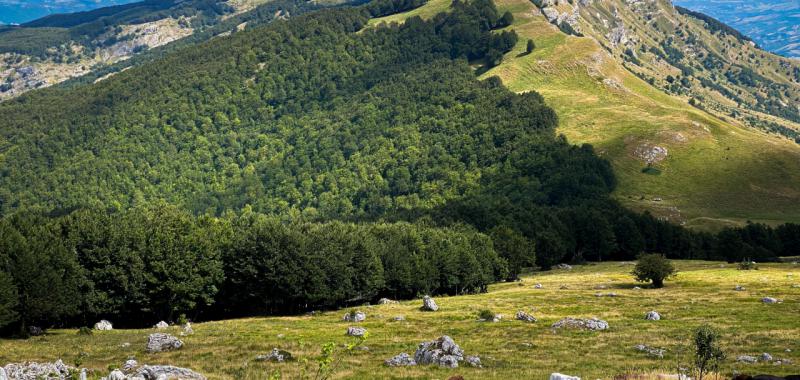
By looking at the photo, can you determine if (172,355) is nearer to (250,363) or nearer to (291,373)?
(250,363)

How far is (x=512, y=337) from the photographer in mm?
70562

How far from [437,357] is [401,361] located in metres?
3.03

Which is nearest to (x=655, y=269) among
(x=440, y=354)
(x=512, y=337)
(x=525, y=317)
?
(x=525, y=317)

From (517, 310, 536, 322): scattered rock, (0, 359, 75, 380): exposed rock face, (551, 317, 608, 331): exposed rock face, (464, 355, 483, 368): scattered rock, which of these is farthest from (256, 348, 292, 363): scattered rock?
(517, 310, 536, 322): scattered rock

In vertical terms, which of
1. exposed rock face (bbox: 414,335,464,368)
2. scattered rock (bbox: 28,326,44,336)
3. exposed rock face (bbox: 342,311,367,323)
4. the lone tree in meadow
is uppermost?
exposed rock face (bbox: 414,335,464,368)

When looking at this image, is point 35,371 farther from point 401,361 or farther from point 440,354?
point 440,354

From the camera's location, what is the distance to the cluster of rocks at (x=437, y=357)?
176ft

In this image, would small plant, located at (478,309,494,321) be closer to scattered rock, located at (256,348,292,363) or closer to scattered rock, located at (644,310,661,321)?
scattered rock, located at (644,310,661,321)

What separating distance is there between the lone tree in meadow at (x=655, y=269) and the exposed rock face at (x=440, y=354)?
3000 inches

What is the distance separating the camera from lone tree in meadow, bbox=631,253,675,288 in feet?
395

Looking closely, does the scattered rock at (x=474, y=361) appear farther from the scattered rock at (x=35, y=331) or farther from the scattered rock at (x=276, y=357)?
the scattered rock at (x=35, y=331)

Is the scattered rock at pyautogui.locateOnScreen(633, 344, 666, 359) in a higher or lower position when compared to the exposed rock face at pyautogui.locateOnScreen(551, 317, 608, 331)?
higher

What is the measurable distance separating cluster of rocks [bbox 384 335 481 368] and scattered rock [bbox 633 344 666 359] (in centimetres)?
1486

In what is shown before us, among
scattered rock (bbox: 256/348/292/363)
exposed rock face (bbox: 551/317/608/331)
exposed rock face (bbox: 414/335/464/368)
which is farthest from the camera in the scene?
exposed rock face (bbox: 551/317/608/331)
